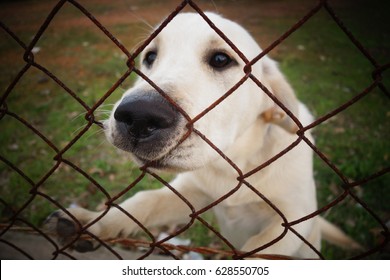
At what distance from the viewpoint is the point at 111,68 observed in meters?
5.94

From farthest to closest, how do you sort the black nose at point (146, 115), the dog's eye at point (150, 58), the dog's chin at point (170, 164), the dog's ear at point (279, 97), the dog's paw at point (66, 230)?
the dog's eye at point (150, 58)
the dog's ear at point (279, 97)
the dog's paw at point (66, 230)
the dog's chin at point (170, 164)
the black nose at point (146, 115)

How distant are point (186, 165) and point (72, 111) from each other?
3939 mm

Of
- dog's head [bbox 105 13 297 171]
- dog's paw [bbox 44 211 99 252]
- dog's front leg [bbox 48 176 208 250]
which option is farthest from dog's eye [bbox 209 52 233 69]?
dog's paw [bbox 44 211 99 252]

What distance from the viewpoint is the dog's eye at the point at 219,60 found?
1698 mm

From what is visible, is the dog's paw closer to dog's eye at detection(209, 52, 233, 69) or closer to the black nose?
the black nose

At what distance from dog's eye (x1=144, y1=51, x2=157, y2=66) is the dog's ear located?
734mm

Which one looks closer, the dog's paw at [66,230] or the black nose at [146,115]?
the black nose at [146,115]

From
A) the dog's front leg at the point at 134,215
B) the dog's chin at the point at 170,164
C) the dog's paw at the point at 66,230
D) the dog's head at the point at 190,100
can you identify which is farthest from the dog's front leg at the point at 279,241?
the dog's paw at the point at 66,230

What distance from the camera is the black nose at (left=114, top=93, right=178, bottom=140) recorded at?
1.09 meters

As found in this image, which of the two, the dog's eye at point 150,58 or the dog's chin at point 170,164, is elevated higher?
the dog's eye at point 150,58

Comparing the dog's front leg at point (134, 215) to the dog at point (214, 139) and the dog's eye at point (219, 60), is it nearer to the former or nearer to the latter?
the dog at point (214, 139)

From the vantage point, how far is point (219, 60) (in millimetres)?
1714
